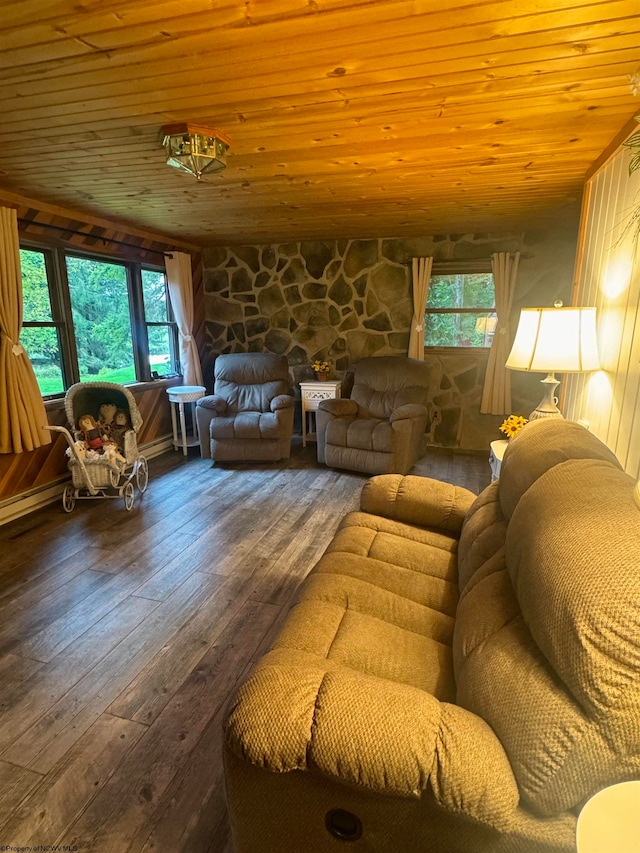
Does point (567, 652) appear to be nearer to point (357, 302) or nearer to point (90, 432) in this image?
point (90, 432)

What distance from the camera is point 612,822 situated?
2.15 ft

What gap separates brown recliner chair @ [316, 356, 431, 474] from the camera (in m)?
3.90

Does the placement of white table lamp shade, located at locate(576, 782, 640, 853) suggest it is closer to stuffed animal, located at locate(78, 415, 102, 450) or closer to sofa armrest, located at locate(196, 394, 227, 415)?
stuffed animal, located at locate(78, 415, 102, 450)

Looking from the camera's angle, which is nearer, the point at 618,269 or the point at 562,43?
the point at 562,43

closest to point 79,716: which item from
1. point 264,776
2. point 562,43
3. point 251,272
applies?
point 264,776

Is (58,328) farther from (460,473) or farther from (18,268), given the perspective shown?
(460,473)

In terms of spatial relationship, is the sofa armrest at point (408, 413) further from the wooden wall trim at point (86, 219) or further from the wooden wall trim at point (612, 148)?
the wooden wall trim at point (86, 219)

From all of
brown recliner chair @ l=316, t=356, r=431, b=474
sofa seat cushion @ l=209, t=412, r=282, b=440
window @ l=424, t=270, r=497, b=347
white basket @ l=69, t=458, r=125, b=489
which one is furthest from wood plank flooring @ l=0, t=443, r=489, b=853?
window @ l=424, t=270, r=497, b=347

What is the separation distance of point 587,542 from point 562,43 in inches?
63.1

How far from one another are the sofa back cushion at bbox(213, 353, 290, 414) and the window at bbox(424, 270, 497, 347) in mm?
1668

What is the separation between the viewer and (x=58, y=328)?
3.67m

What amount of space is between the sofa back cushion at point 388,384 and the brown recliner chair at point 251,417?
30.3 inches

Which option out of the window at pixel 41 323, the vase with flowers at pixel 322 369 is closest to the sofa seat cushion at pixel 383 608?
the window at pixel 41 323

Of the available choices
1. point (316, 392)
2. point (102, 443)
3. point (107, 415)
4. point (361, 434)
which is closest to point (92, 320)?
point (107, 415)
